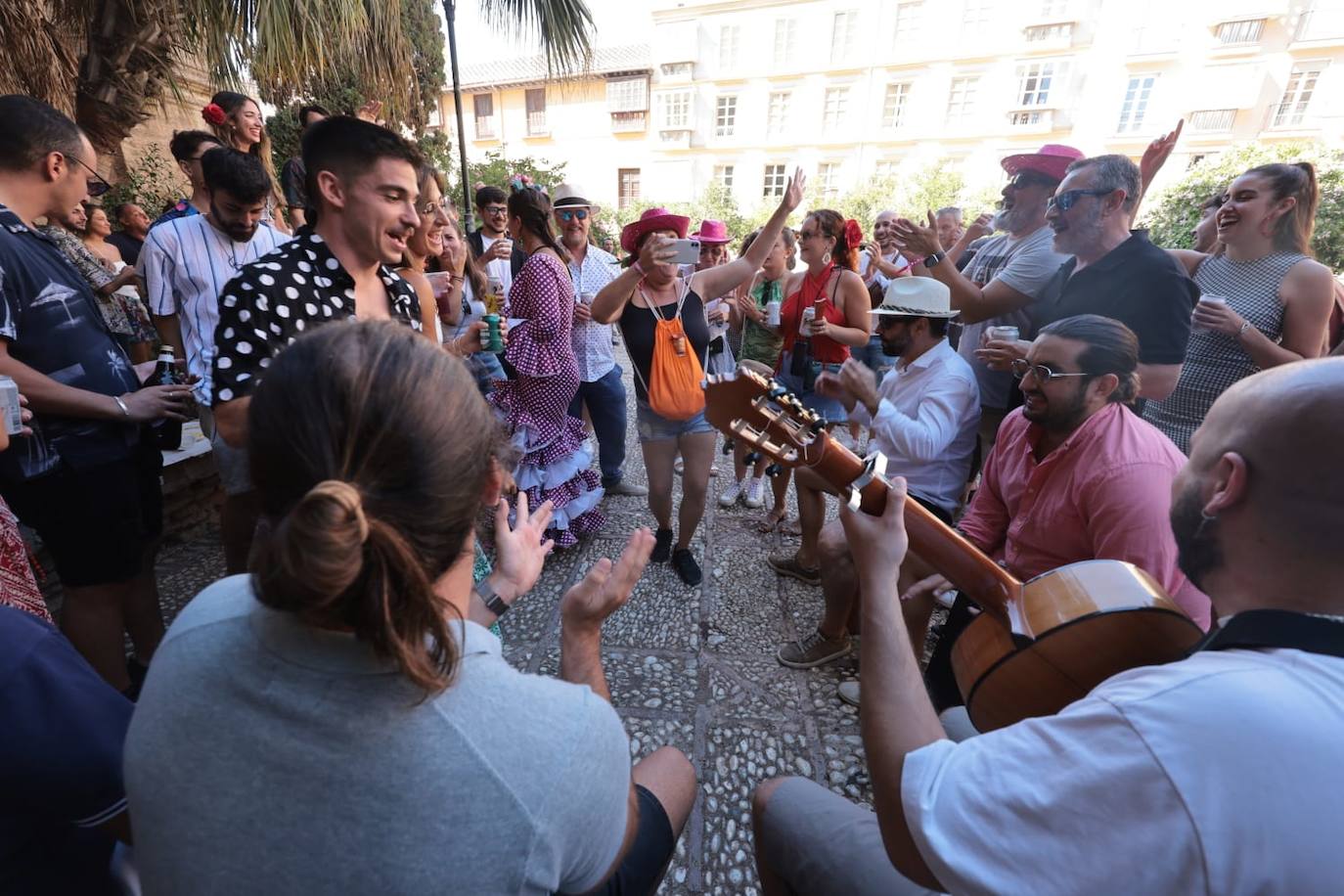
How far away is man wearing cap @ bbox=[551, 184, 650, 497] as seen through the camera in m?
3.73

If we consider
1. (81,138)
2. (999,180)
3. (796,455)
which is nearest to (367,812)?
(796,455)

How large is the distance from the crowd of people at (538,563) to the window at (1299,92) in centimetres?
3388

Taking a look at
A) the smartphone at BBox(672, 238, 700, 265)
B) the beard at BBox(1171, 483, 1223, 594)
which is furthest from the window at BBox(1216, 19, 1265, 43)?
the beard at BBox(1171, 483, 1223, 594)

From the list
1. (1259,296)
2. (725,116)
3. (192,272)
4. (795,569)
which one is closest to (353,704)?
(192,272)

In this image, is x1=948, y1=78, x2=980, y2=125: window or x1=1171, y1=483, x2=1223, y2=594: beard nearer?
x1=1171, y1=483, x2=1223, y2=594: beard

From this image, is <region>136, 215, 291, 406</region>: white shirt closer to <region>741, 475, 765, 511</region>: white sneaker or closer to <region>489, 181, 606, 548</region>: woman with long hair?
<region>489, 181, 606, 548</region>: woman with long hair

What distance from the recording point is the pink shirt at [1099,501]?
1619 mm

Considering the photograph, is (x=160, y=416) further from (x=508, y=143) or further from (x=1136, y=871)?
(x=508, y=143)

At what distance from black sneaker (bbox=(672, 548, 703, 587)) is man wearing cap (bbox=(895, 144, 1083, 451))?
191 cm

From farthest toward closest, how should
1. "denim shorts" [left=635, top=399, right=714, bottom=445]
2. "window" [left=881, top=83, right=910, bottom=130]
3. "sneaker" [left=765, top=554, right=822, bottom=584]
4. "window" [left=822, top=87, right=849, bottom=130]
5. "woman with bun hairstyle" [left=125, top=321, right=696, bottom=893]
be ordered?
"window" [left=822, top=87, right=849, bottom=130] → "window" [left=881, top=83, right=910, bottom=130] → "sneaker" [left=765, top=554, right=822, bottom=584] → "denim shorts" [left=635, top=399, right=714, bottom=445] → "woman with bun hairstyle" [left=125, top=321, right=696, bottom=893]

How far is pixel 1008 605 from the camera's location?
1521mm

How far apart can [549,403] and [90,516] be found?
1999mm

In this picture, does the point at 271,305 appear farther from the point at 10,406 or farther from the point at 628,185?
the point at 628,185

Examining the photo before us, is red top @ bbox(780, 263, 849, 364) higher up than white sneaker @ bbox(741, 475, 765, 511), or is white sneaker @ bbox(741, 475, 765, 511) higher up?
red top @ bbox(780, 263, 849, 364)
